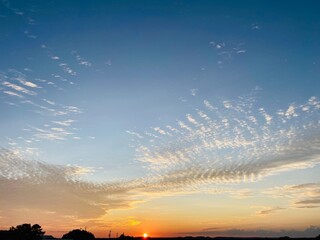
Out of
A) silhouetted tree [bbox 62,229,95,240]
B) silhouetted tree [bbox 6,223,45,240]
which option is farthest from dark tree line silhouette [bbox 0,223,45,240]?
silhouetted tree [bbox 62,229,95,240]

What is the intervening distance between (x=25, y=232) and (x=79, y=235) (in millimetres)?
51820

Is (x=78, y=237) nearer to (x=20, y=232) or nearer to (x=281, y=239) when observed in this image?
(x=20, y=232)

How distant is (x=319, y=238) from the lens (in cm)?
13825

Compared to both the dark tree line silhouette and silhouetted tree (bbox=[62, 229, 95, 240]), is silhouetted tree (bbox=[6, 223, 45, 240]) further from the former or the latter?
silhouetted tree (bbox=[62, 229, 95, 240])

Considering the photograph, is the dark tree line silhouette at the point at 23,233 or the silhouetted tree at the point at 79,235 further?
the silhouetted tree at the point at 79,235

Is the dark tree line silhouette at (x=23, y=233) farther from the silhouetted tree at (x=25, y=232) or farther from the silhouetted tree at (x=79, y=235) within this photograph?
the silhouetted tree at (x=79, y=235)

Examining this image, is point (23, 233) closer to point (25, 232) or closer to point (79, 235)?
point (25, 232)

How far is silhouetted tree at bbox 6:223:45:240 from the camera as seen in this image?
268 feet

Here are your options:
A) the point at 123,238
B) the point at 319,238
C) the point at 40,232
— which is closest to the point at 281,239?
the point at 319,238

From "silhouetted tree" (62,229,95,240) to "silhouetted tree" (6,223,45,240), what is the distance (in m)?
39.5

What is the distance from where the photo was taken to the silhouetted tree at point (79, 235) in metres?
135

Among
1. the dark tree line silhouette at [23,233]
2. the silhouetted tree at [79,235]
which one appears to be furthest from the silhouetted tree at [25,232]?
the silhouetted tree at [79,235]

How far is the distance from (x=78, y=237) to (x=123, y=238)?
20.7m

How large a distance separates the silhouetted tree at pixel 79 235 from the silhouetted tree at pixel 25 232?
39.5 meters
